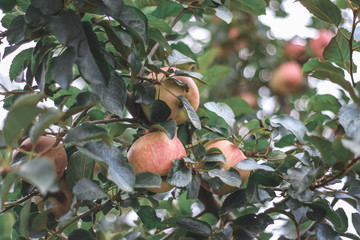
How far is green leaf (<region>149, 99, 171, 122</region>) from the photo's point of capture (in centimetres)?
91

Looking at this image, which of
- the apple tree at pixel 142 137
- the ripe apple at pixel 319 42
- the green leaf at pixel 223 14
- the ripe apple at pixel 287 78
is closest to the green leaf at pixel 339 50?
the apple tree at pixel 142 137

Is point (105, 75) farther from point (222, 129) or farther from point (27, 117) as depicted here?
point (222, 129)

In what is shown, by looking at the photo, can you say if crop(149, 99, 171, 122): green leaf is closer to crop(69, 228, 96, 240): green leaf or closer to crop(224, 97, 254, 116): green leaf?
crop(69, 228, 96, 240): green leaf

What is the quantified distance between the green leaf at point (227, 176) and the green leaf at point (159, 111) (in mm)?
152

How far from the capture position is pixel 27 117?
60 centimetres

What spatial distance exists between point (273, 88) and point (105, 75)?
2.04m

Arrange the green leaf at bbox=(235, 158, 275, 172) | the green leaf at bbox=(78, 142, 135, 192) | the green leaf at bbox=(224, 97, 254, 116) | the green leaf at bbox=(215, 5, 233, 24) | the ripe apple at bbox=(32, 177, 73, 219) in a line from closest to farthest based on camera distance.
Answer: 1. the green leaf at bbox=(78, 142, 135, 192)
2. the green leaf at bbox=(235, 158, 275, 172)
3. the ripe apple at bbox=(32, 177, 73, 219)
4. the green leaf at bbox=(215, 5, 233, 24)
5. the green leaf at bbox=(224, 97, 254, 116)

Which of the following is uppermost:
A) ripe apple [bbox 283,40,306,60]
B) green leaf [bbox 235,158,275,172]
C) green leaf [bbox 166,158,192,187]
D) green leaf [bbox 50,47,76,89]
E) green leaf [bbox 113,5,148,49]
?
green leaf [bbox 113,5,148,49]

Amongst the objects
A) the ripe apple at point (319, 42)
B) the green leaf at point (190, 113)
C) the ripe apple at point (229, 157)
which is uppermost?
the green leaf at point (190, 113)

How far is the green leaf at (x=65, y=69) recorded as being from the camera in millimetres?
712

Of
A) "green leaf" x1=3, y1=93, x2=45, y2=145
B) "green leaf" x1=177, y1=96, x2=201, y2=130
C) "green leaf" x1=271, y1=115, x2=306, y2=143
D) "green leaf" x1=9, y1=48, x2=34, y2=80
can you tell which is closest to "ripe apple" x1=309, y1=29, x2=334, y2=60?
"green leaf" x1=271, y1=115, x2=306, y2=143

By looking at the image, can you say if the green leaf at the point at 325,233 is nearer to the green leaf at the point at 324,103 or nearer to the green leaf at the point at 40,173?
the green leaf at the point at 324,103

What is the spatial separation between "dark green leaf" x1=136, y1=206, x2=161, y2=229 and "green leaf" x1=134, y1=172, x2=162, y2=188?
235mm

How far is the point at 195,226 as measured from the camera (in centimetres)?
92
